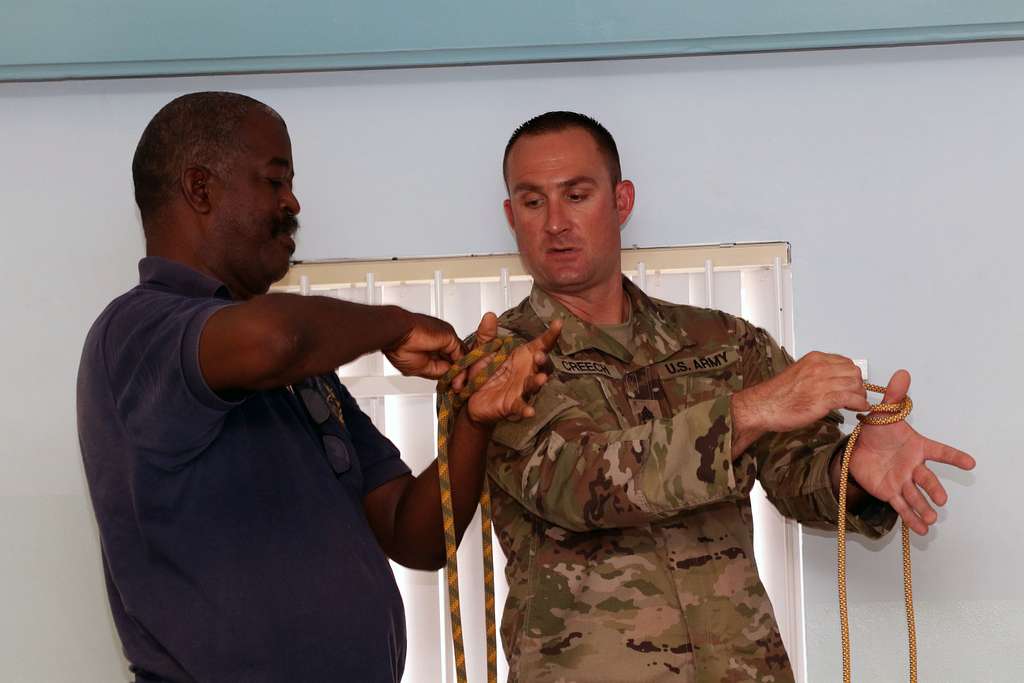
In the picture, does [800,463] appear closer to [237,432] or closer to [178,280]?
[237,432]

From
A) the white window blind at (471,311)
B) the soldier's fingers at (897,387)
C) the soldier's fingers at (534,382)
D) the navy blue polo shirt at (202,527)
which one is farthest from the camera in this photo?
the white window blind at (471,311)

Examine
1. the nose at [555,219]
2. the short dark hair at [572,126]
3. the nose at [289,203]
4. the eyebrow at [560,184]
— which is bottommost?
the nose at [289,203]

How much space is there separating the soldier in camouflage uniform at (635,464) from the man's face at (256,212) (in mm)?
485

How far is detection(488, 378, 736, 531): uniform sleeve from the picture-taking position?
189cm

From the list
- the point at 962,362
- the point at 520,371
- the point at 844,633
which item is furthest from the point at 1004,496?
the point at 520,371

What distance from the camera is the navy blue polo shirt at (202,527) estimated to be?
5.09 ft

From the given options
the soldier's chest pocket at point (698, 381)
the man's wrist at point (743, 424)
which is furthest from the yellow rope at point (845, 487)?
the soldier's chest pocket at point (698, 381)

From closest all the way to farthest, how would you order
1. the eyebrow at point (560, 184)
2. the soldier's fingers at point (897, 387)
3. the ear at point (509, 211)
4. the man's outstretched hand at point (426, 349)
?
the man's outstretched hand at point (426, 349) < the soldier's fingers at point (897, 387) < the eyebrow at point (560, 184) < the ear at point (509, 211)

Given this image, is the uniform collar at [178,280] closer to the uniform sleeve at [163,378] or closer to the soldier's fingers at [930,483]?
the uniform sleeve at [163,378]

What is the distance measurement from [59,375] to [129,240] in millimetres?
365

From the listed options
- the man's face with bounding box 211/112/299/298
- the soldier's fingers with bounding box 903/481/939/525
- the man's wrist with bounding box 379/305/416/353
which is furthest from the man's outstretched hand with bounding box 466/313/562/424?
the soldier's fingers with bounding box 903/481/939/525

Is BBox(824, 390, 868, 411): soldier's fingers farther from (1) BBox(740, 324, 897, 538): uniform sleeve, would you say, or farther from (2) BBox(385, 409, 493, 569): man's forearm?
(2) BBox(385, 409, 493, 569): man's forearm

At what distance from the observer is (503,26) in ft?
8.22

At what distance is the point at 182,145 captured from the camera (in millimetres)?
1868
